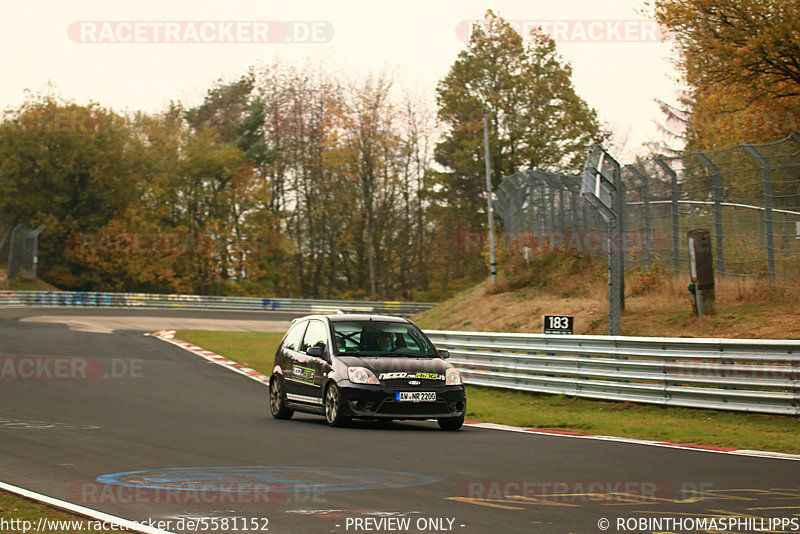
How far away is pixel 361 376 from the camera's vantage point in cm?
1229

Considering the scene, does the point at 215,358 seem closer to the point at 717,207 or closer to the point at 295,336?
the point at 295,336

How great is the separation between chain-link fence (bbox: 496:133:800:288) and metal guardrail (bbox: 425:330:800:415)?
3.93m

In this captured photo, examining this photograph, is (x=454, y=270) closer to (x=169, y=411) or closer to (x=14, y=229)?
(x=14, y=229)

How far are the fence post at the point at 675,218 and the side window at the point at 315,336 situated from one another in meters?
9.05

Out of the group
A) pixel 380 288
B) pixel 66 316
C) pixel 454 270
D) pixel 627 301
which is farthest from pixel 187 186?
pixel 627 301

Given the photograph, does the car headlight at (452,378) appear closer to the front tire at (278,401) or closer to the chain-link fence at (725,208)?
the front tire at (278,401)

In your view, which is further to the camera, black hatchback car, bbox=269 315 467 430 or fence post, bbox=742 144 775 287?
fence post, bbox=742 144 775 287

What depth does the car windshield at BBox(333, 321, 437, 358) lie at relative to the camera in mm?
13073

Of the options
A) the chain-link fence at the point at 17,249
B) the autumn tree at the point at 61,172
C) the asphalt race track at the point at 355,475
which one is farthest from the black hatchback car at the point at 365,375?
the autumn tree at the point at 61,172

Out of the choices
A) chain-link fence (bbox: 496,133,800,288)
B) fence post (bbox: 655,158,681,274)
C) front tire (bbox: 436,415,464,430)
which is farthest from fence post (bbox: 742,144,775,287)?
front tire (bbox: 436,415,464,430)

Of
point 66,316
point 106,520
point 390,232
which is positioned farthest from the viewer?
point 390,232

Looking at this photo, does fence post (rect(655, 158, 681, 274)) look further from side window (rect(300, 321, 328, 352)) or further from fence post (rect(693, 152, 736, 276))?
side window (rect(300, 321, 328, 352))

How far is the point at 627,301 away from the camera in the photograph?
70.0ft

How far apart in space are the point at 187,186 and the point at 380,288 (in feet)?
53.1
